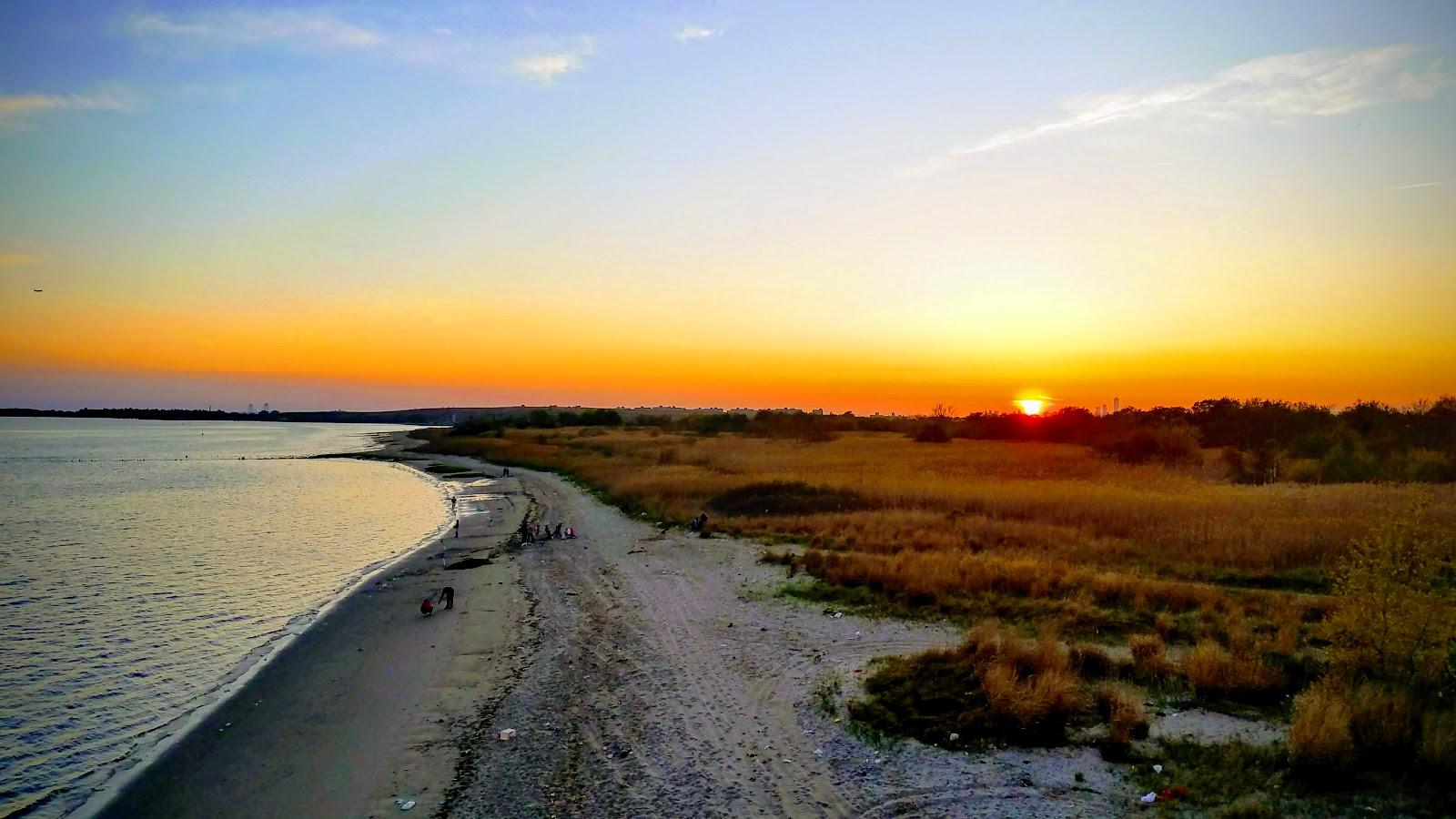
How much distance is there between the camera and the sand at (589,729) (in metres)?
8.12

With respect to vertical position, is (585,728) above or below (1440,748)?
below

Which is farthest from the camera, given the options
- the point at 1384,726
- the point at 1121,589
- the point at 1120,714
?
the point at 1121,589

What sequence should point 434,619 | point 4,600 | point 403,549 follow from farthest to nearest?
point 403,549 < point 4,600 < point 434,619

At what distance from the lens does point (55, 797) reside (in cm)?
913

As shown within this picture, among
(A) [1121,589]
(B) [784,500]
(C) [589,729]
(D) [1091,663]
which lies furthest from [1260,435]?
(C) [589,729]

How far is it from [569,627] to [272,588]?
10425 mm

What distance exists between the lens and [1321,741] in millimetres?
7656

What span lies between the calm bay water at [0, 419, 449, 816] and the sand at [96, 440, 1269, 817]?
3.91 feet

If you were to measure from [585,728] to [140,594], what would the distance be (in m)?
15.9

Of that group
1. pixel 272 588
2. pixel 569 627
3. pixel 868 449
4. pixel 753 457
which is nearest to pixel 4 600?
pixel 272 588

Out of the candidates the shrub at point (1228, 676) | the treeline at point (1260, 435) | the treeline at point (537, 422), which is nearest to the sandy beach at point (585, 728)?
the shrub at point (1228, 676)

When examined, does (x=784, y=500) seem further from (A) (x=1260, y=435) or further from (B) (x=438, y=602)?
(A) (x=1260, y=435)

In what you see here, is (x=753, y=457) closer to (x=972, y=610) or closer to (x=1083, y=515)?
(x=1083, y=515)

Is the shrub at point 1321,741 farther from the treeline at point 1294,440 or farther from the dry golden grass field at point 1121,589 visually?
the treeline at point 1294,440
